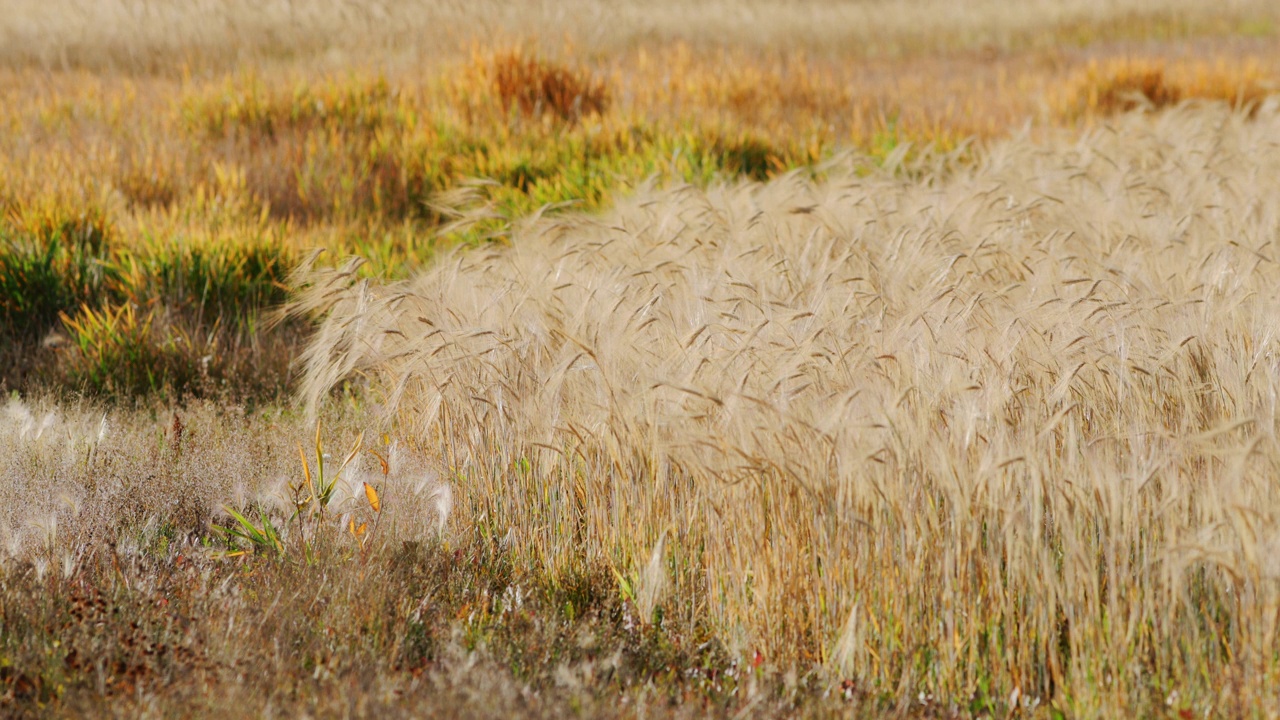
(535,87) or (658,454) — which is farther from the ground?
(535,87)

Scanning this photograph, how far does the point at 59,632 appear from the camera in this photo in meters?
2.03

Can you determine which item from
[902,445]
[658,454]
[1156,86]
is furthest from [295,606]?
[1156,86]

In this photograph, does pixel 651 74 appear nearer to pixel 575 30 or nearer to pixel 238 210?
pixel 575 30

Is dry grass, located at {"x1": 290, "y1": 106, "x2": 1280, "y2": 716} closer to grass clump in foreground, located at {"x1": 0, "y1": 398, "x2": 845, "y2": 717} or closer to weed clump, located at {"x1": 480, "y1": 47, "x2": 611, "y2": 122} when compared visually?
grass clump in foreground, located at {"x1": 0, "y1": 398, "x2": 845, "y2": 717}

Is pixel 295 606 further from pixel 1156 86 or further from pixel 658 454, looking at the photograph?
pixel 1156 86

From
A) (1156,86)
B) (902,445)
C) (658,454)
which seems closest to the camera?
(902,445)

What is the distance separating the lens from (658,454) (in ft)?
7.51

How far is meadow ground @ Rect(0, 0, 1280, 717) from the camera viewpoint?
192cm

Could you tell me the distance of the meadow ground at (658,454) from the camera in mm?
1921

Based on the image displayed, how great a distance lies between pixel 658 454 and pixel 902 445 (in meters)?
0.54

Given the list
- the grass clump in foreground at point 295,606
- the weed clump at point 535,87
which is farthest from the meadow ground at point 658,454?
the weed clump at point 535,87

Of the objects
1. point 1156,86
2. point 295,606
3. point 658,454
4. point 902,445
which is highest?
point 1156,86

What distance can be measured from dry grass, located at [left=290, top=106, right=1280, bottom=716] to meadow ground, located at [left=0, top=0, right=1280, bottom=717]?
1 cm

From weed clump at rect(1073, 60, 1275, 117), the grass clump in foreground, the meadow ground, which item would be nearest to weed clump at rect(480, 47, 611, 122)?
the meadow ground
